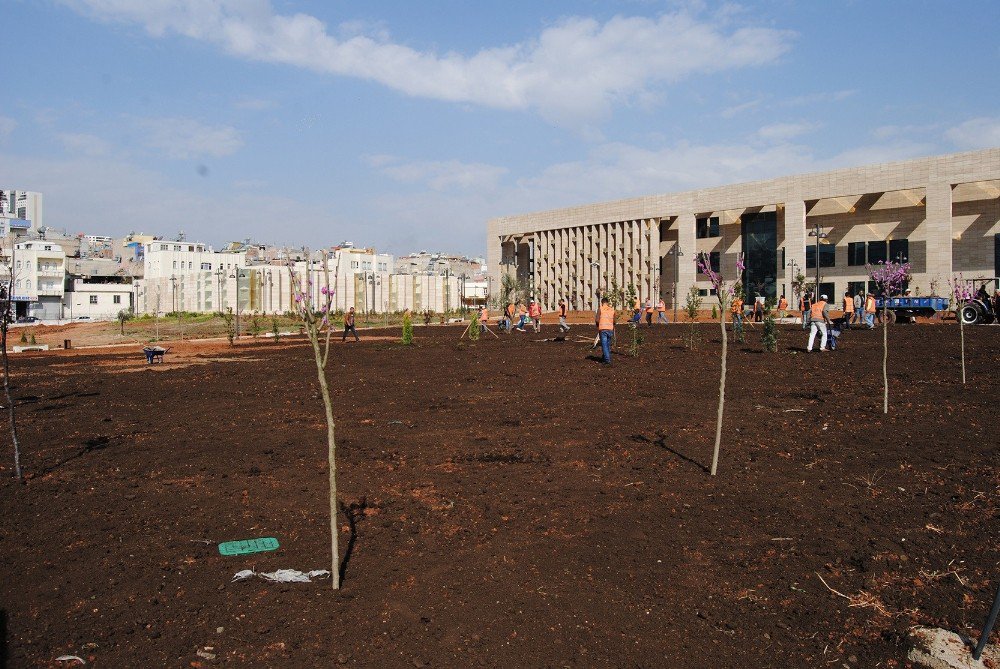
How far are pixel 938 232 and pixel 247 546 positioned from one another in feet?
192

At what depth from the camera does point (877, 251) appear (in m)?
56.9

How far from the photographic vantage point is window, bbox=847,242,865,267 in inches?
2271

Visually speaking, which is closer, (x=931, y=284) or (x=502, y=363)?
(x=502, y=363)

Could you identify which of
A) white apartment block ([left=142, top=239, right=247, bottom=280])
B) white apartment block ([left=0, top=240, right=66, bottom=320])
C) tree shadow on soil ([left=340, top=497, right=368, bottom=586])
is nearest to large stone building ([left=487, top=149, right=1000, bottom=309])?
white apartment block ([left=142, top=239, right=247, bottom=280])

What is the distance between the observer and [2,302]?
8359 mm

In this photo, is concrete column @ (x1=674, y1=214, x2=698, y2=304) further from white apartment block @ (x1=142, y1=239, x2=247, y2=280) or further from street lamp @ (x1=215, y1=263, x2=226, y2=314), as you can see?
white apartment block @ (x1=142, y1=239, x2=247, y2=280)

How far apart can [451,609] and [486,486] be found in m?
2.46

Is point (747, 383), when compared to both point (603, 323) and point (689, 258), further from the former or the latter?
point (689, 258)

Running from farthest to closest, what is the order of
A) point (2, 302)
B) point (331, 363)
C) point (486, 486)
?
1. point (331, 363)
2. point (2, 302)
3. point (486, 486)

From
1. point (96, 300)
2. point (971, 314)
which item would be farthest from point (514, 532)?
point (96, 300)

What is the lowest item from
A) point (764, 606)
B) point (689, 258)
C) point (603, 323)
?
point (764, 606)

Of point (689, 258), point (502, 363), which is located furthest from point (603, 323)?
point (689, 258)

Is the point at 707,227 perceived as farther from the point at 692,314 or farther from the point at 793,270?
the point at 692,314

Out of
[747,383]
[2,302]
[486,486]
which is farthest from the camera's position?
[747,383]
